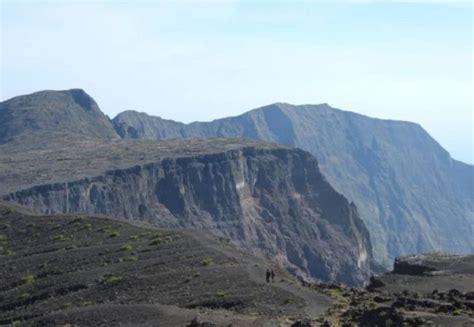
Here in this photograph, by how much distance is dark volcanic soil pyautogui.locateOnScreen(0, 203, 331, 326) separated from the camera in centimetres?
4153

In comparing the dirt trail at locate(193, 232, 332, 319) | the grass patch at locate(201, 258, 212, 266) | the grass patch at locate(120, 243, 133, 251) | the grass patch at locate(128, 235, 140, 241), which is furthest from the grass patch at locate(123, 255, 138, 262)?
the grass patch at locate(128, 235, 140, 241)

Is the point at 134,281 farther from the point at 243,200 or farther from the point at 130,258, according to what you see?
the point at 243,200

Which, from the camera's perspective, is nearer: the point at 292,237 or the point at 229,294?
the point at 229,294

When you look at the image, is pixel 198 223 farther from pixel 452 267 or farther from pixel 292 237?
pixel 452 267

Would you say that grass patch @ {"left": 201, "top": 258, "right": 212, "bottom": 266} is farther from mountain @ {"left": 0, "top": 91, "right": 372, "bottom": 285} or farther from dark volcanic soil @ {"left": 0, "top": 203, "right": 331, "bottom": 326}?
mountain @ {"left": 0, "top": 91, "right": 372, "bottom": 285}

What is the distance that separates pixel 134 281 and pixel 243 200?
118 metres

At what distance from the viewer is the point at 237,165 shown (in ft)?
540

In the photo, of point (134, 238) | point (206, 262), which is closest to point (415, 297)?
point (206, 262)

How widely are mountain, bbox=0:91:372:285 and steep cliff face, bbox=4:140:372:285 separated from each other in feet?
0.64

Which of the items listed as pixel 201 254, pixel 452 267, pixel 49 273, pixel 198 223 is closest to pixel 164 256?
pixel 201 254

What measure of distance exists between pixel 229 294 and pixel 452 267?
21.2 metres

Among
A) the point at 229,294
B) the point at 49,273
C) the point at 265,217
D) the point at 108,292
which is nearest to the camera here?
the point at 229,294

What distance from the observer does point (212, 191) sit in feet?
529

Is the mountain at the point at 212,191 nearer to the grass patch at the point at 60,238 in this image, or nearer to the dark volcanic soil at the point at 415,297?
the grass patch at the point at 60,238
